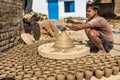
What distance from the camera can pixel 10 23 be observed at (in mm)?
6785

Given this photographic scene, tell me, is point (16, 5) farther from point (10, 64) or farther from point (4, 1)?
point (10, 64)

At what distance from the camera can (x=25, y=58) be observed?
555cm

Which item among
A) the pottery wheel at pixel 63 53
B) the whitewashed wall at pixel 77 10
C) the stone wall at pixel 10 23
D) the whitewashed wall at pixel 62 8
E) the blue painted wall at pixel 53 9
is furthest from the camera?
the blue painted wall at pixel 53 9

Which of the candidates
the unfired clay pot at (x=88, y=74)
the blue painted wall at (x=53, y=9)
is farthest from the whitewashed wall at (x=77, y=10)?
the unfired clay pot at (x=88, y=74)

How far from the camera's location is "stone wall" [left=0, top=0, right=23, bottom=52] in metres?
6.12

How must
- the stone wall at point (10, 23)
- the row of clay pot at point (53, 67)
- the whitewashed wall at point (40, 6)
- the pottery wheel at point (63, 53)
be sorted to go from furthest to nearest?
the whitewashed wall at point (40, 6), the stone wall at point (10, 23), the pottery wheel at point (63, 53), the row of clay pot at point (53, 67)

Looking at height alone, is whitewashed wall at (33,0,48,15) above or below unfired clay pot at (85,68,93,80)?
above

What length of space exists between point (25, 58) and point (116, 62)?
2.26 m

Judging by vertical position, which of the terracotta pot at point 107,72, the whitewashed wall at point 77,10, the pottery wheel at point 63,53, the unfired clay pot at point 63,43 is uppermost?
the whitewashed wall at point 77,10

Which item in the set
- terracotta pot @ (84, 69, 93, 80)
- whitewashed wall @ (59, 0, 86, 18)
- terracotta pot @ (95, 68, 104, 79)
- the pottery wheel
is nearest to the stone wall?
the pottery wheel

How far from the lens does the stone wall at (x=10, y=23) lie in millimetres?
6120

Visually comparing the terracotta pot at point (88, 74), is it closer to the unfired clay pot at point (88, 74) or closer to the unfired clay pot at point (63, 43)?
the unfired clay pot at point (88, 74)

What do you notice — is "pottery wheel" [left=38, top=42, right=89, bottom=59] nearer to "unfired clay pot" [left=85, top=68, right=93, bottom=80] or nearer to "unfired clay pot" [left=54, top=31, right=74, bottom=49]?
"unfired clay pot" [left=54, top=31, right=74, bottom=49]

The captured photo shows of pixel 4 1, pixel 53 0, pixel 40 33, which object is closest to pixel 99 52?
pixel 4 1
